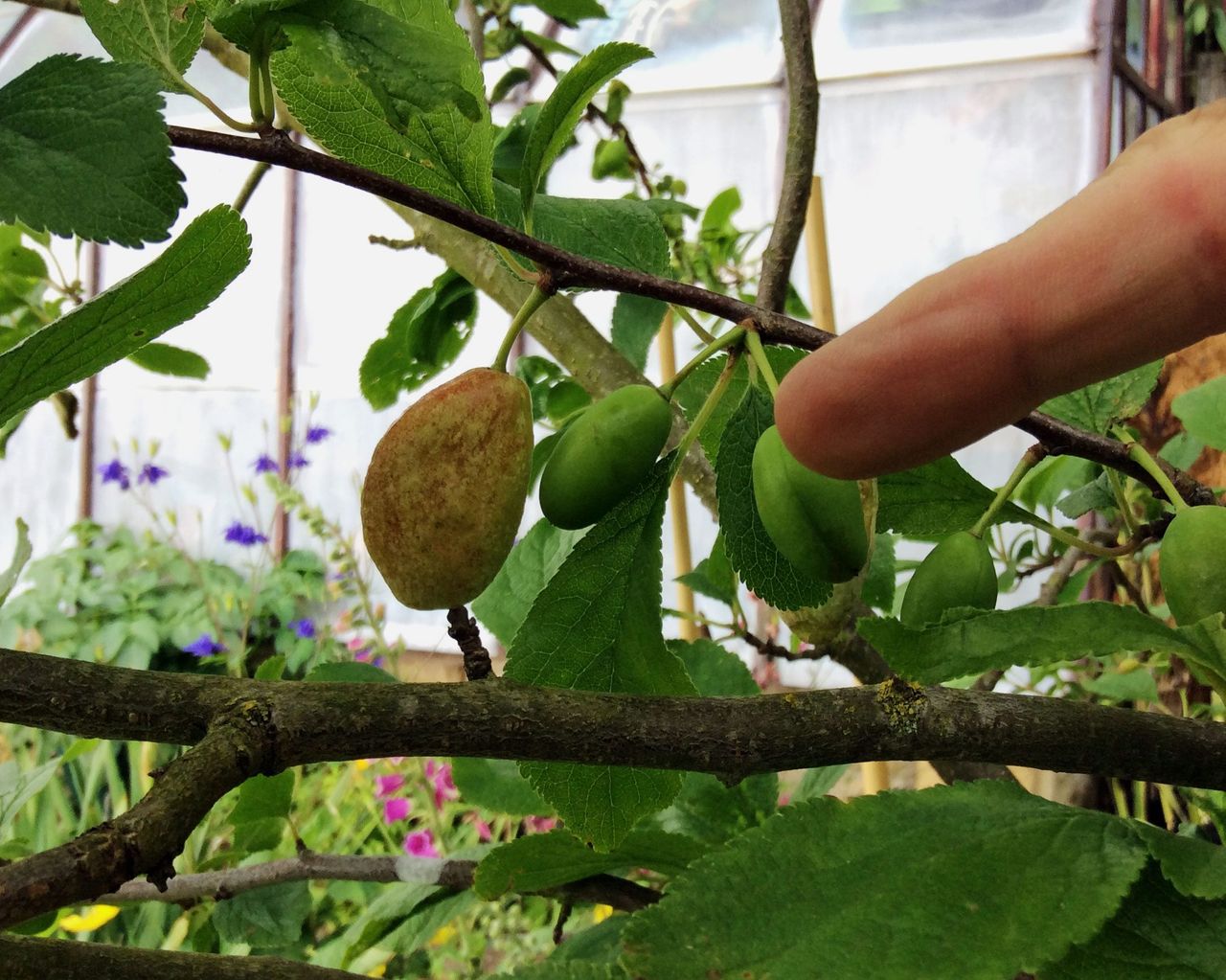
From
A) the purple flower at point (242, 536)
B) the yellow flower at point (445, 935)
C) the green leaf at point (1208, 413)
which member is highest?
the green leaf at point (1208, 413)

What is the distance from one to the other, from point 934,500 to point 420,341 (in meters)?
0.29

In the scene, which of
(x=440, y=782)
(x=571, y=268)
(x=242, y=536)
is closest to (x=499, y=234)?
(x=571, y=268)

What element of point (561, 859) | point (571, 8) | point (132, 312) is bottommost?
point (561, 859)

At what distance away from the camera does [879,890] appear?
274 mm

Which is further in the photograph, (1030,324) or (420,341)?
(420,341)

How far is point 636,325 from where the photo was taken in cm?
58

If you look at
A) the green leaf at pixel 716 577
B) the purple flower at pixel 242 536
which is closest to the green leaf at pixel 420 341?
the green leaf at pixel 716 577

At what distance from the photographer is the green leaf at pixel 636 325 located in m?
0.58

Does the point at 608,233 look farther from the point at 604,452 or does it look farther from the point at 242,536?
the point at 242,536

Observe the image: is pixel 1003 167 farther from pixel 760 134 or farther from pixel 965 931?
pixel 965 931

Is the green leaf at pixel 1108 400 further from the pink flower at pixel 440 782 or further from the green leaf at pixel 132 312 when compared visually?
the pink flower at pixel 440 782

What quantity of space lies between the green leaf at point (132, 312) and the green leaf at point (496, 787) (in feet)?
1.04

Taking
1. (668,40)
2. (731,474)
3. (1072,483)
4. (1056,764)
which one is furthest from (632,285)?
(668,40)

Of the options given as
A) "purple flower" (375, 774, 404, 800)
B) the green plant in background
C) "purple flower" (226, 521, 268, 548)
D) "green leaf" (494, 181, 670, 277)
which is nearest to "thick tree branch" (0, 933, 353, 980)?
the green plant in background
